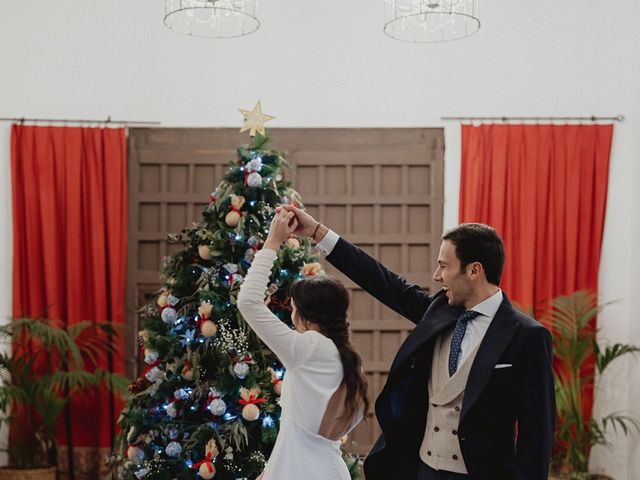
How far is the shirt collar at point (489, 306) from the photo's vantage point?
9.26ft

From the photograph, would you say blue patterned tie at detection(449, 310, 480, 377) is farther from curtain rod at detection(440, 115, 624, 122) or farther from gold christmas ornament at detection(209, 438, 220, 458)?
curtain rod at detection(440, 115, 624, 122)

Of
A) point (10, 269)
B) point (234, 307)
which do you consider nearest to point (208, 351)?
point (234, 307)

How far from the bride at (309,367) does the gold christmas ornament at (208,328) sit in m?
1.82

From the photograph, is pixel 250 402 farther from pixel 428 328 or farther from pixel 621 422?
pixel 621 422

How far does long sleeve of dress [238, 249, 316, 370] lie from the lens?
3020 millimetres

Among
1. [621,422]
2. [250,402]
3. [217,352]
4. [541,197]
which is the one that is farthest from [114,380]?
[621,422]

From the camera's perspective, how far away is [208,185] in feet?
24.0

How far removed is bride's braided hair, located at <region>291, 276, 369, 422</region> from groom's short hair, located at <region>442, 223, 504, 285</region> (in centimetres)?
55

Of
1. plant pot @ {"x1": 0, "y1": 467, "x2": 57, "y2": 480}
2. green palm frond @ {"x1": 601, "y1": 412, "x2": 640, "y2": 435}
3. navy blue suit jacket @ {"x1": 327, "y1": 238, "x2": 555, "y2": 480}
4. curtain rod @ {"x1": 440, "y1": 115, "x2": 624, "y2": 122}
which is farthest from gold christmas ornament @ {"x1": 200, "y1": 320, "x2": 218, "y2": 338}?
green palm frond @ {"x1": 601, "y1": 412, "x2": 640, "y2": 435}

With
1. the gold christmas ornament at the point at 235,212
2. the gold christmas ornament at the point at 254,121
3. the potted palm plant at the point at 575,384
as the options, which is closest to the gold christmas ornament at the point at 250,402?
the gold christmas ornament at the point at 235,212

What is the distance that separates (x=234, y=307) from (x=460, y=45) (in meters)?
3.44

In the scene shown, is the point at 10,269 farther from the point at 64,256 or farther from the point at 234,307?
the point at 234,307

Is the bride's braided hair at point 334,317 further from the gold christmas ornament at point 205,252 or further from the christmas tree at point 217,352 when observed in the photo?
the gold christmas ornament at point 205,252

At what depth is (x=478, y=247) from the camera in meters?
2.84
